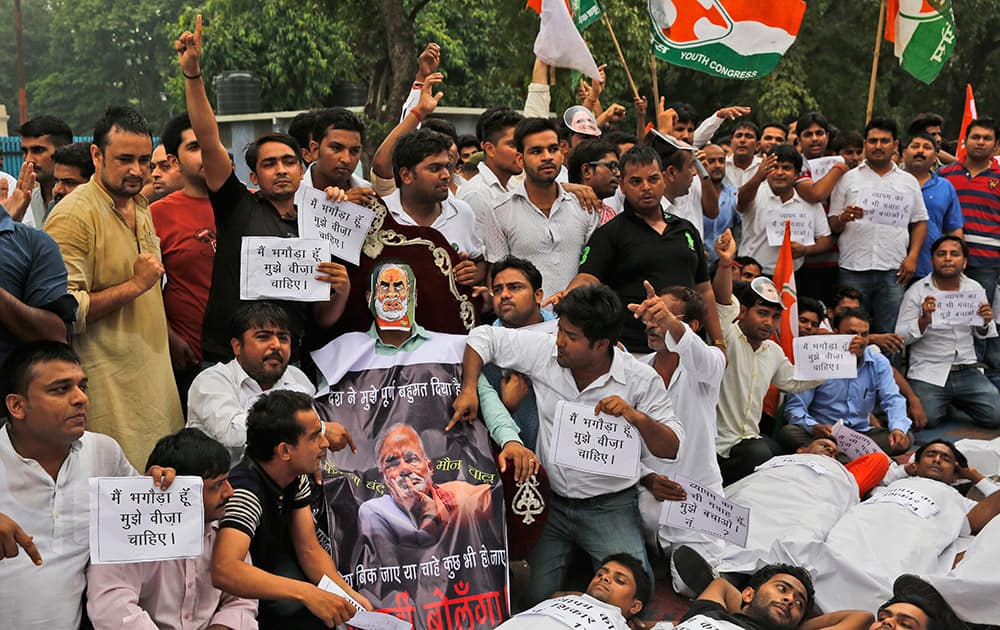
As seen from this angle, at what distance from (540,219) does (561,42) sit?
8.25 feet

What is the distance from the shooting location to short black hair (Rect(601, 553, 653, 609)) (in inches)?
193

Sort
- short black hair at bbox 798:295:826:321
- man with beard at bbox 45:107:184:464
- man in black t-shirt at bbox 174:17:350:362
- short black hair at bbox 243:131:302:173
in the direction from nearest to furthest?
man with beard at bbox 45:107:184:464
man in black t-shirt at bbox 174:17:350:362
short black hair at bbox 243:131:302:173
short black hair at bbox 798:295:826:321

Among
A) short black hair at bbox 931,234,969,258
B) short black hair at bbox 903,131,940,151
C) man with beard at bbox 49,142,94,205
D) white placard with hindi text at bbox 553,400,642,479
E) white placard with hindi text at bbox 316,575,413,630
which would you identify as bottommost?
white placard with hindi text at bbox 316,575,413,630

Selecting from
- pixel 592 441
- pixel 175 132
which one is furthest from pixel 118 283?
pixel 592 441

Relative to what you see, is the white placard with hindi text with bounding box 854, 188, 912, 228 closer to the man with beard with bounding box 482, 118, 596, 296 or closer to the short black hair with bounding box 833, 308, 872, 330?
the short black hair with bounding box 833, 308, 872, 330

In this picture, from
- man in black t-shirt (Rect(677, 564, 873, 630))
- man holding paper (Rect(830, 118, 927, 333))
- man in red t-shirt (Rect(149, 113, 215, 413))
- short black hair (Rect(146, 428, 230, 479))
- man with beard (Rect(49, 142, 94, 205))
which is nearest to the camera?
short black hair (Rect(146, 428, 230, 479))

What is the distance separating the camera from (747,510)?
209 inches

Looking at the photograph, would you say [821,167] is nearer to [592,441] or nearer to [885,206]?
[885,206]

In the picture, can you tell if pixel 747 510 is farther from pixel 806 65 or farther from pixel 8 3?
pixel 8 3

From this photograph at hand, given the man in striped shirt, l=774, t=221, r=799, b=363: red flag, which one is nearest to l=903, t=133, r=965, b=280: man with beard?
the man in striped shirt

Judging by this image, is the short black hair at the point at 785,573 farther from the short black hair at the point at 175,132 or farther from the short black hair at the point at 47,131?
the short black hair at the point at 47,131

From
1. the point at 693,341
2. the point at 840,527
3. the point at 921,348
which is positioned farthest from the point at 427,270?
the point at 921,348

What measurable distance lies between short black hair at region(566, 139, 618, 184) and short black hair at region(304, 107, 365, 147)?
1771mm

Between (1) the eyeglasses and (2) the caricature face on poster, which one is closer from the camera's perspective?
(2) the caricature face on poster
